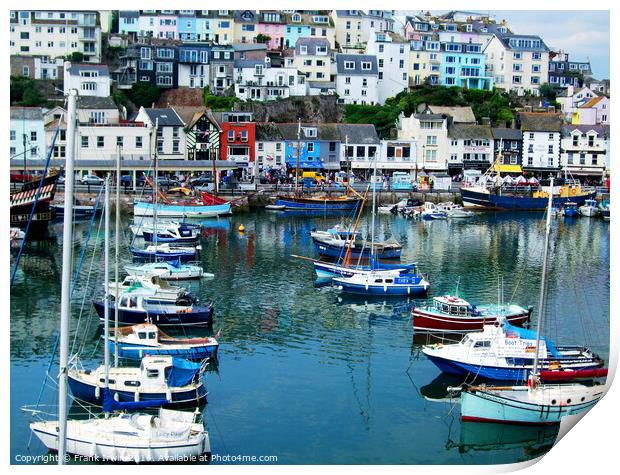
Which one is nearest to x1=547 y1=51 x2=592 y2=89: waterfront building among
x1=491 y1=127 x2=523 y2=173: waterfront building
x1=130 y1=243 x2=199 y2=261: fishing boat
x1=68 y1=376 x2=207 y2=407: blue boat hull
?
x1=491 y1=127 x2=523 y2=173: waterfront building

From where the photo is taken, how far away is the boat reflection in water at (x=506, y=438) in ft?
35.2

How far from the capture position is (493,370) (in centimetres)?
1249

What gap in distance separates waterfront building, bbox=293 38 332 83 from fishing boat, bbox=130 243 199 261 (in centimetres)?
1888

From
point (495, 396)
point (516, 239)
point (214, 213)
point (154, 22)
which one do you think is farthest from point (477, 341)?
point (154, 22)

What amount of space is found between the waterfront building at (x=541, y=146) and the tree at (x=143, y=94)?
42.4ft

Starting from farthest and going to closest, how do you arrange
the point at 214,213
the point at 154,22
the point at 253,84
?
the point at 154,22 → the point at 253,84 → the point at 214,213

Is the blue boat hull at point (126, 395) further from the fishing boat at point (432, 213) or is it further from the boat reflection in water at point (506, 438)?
the fishing boat at point (432, 213)

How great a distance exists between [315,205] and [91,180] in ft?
21.0

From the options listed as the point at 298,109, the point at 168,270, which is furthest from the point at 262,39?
the point at 168,270

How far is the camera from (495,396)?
1119 cm

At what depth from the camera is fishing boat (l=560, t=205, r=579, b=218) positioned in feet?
94.4

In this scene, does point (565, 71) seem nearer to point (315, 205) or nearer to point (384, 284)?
point (315, 205)
